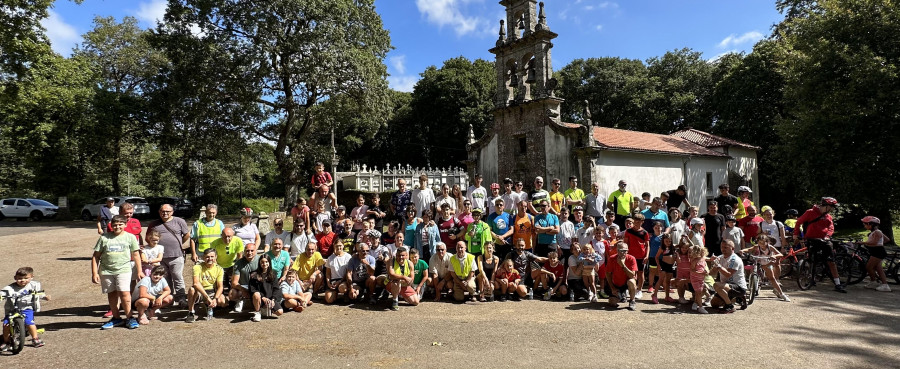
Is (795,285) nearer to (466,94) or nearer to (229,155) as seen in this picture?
(229,155)

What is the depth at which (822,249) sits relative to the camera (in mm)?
9547

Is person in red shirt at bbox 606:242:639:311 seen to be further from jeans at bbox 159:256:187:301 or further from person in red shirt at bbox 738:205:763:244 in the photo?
jeans at bbox 159:256:187:301

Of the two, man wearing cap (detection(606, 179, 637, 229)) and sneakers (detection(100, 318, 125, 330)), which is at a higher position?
man wearing cap (detection(606, 179, 637, 229))

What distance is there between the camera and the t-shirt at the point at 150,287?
7.02 metres

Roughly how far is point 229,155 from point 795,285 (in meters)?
26.3

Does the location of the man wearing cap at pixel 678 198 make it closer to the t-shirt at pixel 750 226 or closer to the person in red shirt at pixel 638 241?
the t-shirt at pixel 750 226

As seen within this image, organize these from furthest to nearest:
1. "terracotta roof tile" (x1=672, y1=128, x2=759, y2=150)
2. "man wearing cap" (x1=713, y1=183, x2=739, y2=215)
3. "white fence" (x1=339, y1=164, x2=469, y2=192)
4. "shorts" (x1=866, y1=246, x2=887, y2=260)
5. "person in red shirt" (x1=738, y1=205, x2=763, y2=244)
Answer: "white fence" (x1=339, y1=164, x2=469, y2=192) → "terracotta roof tile" (x1=672, y1=128, x2=759, y2=150) → "man wearing cap" (x1=713, y1=183, x2=739, y2=215) → "person in red shirt" (x1=738, y1=205, x2=763, y2=244) → "shorts" (x1=866, y1=246, x2=887, y2=260)

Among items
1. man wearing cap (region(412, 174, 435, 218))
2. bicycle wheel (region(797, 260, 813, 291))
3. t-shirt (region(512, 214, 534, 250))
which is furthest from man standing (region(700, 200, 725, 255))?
man wearing cap (region(412, 174, 435, 218))

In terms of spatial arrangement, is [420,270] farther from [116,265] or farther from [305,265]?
[116,265]

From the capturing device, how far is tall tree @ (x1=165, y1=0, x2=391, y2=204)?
69.4 ft

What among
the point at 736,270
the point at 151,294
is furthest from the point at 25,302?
the point at 736,270

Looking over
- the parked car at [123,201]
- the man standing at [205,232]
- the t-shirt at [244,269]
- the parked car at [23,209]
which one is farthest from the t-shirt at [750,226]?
the parked car at [23,209]

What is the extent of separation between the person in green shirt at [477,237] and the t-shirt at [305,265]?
109 inches

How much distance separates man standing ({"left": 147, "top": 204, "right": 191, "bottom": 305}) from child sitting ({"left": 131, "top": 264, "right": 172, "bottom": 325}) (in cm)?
18
